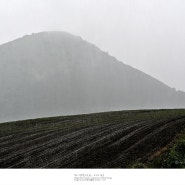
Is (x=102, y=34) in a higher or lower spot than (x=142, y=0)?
lower

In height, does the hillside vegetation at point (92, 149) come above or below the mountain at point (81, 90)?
below

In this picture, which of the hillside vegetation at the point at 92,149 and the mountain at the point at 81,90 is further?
the mountain at the point at 81,90

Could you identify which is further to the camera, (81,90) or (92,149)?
(81,90)

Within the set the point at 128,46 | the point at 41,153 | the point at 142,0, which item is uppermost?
the point at 142,0

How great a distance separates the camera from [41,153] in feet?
43.2

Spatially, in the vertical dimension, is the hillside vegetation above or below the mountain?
below

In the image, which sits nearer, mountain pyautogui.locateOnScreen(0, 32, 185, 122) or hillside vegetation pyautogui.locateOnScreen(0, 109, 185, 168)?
hillside vegetation pyautogui.locateOnScreen(0, 109, 185, 168)

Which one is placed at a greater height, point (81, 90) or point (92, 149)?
point (81, 90)

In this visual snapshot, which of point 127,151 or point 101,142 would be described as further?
point 101,142
